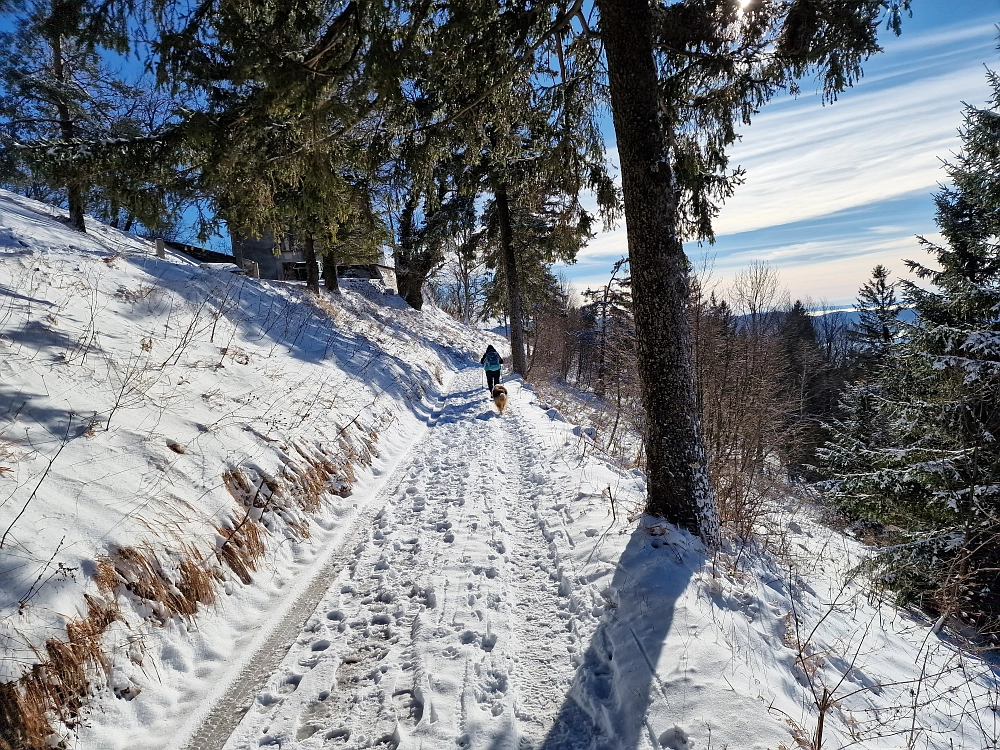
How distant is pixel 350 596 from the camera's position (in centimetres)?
417

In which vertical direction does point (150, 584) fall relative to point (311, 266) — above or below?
below

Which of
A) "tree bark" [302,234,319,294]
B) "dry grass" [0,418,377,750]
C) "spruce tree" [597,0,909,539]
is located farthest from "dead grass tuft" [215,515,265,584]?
"tree bark" [302,234,319,294]

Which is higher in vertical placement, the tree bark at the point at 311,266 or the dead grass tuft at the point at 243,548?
the tree bark at the point at 311,266

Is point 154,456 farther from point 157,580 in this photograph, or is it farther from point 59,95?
point 59,95

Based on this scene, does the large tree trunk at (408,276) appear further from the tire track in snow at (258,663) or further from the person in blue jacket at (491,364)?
the tire track in snow at (258,663)

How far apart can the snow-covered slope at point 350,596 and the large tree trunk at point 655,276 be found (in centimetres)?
53

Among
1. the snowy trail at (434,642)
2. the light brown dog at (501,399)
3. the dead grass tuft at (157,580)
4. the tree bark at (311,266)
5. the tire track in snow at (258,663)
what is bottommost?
the tire track in snow at (258,663)

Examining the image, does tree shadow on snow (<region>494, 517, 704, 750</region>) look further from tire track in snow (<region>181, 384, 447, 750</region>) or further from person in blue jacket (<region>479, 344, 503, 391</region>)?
person in blue jacket (<region>479, 344, 503, 391</region>)

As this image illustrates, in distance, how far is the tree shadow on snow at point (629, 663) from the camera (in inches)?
104

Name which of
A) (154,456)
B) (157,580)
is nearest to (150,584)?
(157,580)

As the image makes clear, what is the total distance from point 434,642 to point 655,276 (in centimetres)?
375

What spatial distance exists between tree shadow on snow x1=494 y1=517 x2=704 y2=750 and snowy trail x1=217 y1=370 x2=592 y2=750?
0.14m

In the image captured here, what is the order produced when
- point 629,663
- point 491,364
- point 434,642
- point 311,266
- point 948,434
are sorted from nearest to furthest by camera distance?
point 629,663
point 434,642
point 948,434
point 491,364
point 311,266

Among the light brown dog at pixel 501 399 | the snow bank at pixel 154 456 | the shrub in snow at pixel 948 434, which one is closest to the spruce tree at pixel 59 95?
the snow bank at pixel 154 456
